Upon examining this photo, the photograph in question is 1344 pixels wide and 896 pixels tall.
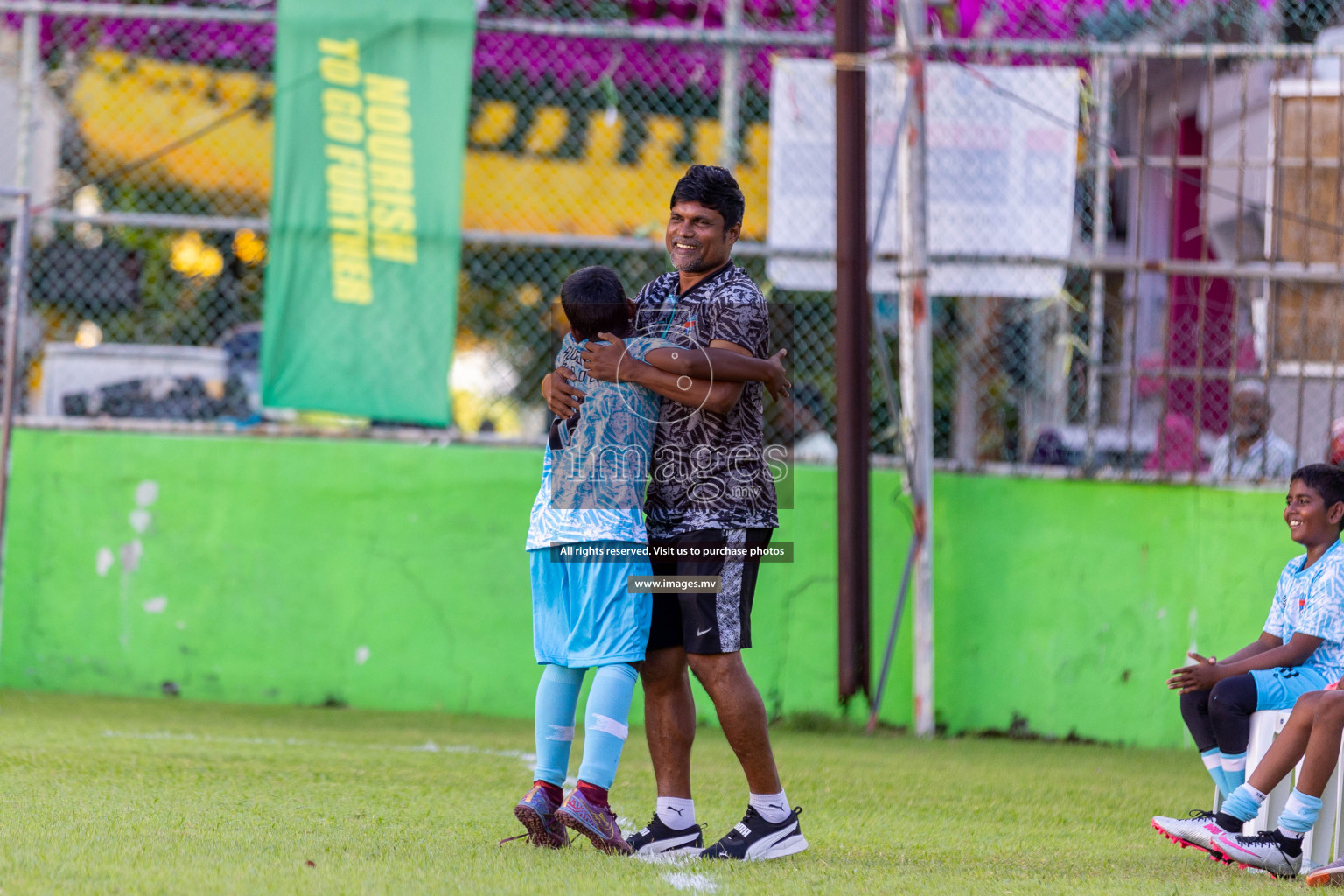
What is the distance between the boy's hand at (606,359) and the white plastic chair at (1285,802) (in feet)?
6.99

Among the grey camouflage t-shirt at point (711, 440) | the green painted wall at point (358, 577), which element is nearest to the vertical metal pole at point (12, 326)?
the green painted wall at point (358, 577)

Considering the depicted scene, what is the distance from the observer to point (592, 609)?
13.2 feet

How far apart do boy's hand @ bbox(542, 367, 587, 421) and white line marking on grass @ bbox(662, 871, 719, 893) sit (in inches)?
48.9

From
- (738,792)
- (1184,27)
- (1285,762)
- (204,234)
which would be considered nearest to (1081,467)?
(738,792)

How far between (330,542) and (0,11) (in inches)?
132

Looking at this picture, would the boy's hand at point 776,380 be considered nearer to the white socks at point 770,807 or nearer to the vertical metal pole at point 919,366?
the white socks at point 770,807

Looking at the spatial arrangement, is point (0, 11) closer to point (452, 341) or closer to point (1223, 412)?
point (452, 341)

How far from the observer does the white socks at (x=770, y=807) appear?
4090 mm

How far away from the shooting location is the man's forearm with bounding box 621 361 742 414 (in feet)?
13.0

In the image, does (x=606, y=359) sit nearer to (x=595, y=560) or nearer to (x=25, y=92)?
(x=595, y=560)

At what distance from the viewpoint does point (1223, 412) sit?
26.9 ft

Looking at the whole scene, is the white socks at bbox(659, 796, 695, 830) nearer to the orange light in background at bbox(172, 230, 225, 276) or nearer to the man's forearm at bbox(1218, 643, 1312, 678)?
the man's forearm at bbox(1218, 643, 1312, 678)

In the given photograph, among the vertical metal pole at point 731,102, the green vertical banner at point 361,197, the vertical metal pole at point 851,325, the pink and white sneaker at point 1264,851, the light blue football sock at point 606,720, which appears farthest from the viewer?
the vertical metal pole at point 731,102

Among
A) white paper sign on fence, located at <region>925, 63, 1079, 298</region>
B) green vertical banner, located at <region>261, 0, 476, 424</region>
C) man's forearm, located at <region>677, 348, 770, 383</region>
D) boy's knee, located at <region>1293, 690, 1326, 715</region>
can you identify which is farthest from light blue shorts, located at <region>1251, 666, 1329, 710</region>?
green vertical banner, located at <region>261, 0, 476, 424</region>
